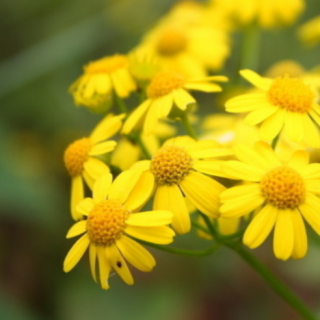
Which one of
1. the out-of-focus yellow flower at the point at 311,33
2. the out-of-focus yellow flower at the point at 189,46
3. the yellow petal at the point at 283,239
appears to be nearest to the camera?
the yellow petal at the point at 283,239

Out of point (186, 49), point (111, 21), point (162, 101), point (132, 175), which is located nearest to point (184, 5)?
point (186, 49)

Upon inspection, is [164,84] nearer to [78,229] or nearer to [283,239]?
[78,229]

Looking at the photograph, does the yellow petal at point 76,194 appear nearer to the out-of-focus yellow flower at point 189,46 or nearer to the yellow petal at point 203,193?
the yellow petal at point 203,193

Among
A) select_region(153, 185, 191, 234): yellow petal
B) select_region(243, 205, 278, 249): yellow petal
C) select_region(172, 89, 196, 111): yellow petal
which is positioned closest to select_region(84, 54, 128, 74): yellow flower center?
select_region(172, 89, 196, 111): yellow petal

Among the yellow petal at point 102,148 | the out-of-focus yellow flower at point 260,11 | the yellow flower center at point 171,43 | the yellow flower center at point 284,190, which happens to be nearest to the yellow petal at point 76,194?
the yellow petal at point 102,148

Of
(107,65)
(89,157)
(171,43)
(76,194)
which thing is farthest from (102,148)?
(171,43)

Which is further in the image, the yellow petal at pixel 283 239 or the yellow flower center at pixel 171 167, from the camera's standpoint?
the yellow flower center at pixel 171 167

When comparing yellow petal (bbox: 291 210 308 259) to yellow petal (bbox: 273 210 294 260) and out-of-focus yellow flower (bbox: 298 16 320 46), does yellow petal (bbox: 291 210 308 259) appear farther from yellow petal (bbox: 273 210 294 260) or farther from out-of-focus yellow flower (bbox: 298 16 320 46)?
out-of-focus yellow flower (bbox: 298 16 320 46)

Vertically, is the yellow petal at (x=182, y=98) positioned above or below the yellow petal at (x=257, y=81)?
above
